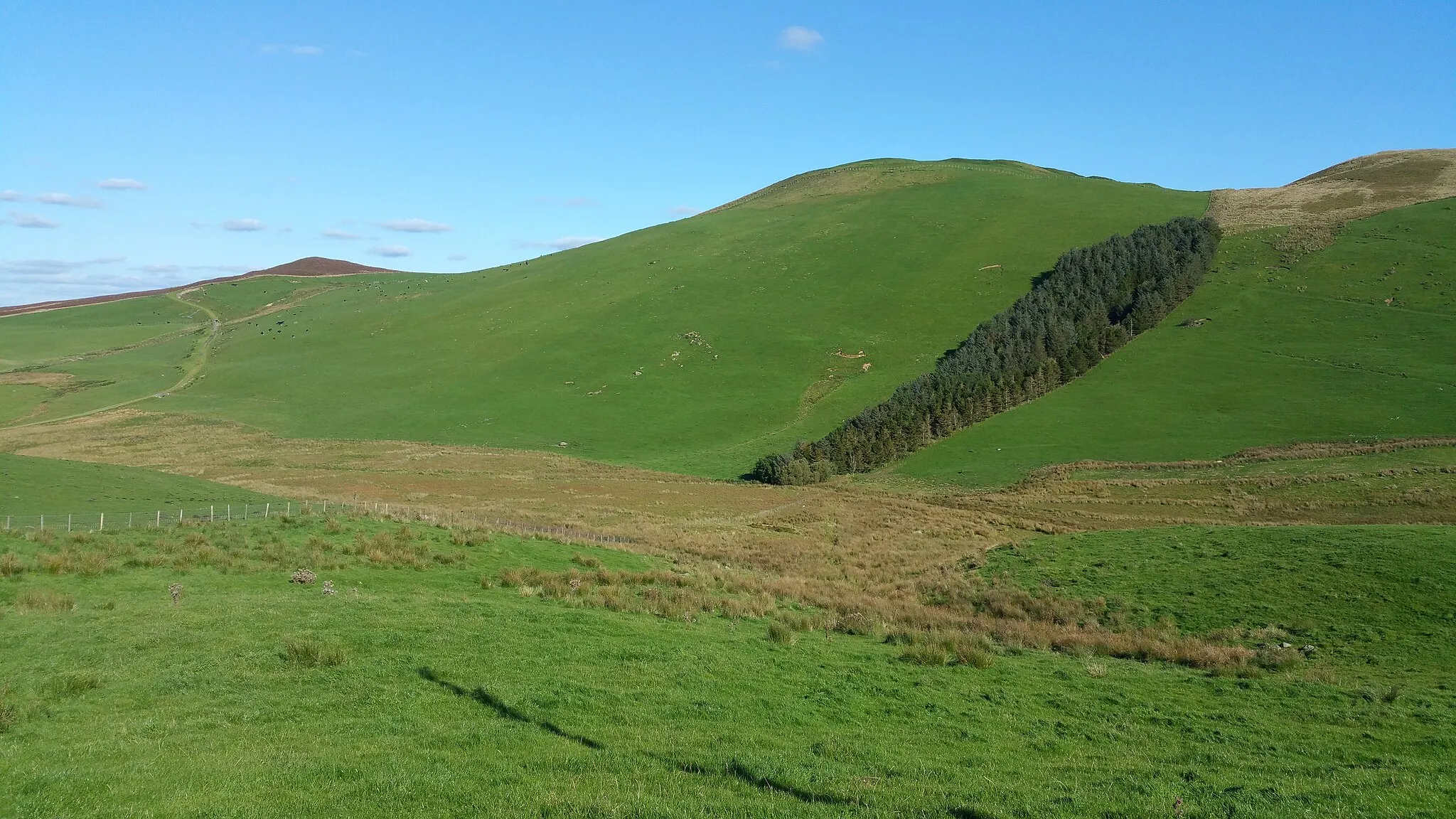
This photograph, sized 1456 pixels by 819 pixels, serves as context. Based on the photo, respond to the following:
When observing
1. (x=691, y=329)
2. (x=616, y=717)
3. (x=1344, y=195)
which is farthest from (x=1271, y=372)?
(x=616, y=717)

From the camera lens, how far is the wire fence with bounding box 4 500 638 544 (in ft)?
93.0

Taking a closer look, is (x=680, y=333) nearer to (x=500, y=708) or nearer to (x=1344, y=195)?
(x=1344, y=195)

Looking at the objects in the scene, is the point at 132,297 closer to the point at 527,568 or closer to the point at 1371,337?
the point at 527,568

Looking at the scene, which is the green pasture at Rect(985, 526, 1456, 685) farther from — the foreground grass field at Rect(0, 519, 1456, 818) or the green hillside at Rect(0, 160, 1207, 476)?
the green hillside at Rect(0, 160, 1207, 476)

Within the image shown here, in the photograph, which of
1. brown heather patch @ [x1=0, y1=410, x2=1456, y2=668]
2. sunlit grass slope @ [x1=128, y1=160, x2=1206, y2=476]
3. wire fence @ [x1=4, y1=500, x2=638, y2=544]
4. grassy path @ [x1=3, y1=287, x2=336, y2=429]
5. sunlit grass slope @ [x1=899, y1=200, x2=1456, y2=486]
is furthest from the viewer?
grassy path @ [x1=3, y1=287, x2=336, y2=429]

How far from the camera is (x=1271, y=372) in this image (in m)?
64.1

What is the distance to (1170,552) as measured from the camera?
28.1m

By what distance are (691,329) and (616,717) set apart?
268 ft

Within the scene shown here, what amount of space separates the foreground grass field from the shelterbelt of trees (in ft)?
135

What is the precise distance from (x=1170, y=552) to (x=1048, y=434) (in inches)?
1288

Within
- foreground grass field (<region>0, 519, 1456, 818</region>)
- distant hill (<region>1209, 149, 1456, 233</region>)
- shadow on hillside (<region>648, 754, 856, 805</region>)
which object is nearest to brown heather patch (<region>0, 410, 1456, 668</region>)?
foreground grass field (<region>0, 519, 1456, 818</region>)

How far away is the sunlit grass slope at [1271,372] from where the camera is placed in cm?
5428

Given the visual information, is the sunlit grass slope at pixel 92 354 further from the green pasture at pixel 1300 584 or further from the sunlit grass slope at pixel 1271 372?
the green pasture at pixel 1300 584

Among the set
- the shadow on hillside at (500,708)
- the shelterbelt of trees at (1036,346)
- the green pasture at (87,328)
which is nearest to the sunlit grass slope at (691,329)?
the shelterbelt of trees at (1036,346)
